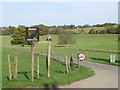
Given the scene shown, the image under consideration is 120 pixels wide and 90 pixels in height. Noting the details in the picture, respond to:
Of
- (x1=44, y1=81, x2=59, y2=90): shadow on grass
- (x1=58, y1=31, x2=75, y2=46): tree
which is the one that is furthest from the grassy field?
(x1=44, y1=81, x2=59, y2=90): shadow on grass

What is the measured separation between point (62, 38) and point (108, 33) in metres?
35.7

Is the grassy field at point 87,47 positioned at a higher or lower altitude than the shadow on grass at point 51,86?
lower

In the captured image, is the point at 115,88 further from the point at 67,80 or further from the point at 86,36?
the point at 86,36

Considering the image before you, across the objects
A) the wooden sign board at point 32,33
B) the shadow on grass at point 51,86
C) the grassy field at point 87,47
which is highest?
the wooden sign board at point 32,33

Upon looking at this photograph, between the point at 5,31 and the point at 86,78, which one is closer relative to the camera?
the point at 86,78

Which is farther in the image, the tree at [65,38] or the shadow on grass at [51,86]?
the tree at [65,38]

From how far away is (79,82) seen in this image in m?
12.2

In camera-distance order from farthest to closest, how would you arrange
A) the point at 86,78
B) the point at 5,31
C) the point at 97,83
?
the point at 5,31 → the point at 86,78 → the point at 97,83

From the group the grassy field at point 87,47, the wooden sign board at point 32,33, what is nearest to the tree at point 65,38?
the grassy field at point 87,47

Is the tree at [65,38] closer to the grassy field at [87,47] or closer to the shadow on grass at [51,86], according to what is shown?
the grassy field at [87,47]

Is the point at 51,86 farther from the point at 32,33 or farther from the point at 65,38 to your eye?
the point at 65,38

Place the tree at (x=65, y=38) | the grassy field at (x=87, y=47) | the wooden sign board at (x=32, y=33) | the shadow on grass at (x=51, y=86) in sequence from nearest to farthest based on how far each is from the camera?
the shadow on grass at (x=51, y=86) → the wooden sign board at (x=32, y=33) → the grassy field at (x=87, y=47) → the tree at (x=65, y=38)

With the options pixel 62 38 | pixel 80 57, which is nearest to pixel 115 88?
pixel 80 57

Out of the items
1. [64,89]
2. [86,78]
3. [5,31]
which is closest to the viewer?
[64,89]
